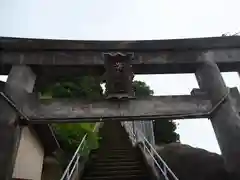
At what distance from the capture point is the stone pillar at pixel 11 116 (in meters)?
4.52

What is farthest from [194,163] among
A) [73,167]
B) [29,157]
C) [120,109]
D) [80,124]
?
[29,157]

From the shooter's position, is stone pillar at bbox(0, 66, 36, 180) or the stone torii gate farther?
the stone torii gate

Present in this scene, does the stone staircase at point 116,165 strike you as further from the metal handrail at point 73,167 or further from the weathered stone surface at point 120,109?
the weathered stone surface at point 120,109

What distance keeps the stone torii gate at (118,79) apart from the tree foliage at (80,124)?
1.83 feet

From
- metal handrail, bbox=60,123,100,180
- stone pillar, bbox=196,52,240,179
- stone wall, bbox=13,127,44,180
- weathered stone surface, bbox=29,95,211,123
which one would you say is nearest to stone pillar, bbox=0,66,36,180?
weathered stone surface, bbox=29,95,211,123

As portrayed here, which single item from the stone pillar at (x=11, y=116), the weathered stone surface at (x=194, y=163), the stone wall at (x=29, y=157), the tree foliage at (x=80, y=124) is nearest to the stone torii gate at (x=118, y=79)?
the stone pillar at (x=11, y=116)

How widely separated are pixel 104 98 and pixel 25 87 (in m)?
1.49

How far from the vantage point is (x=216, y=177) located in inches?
241

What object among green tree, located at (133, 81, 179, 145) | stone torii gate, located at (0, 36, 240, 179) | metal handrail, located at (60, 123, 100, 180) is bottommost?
metal handrail, located at (60, 123, 100, 180)

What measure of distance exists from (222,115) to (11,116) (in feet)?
12.2

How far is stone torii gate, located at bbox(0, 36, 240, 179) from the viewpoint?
503 centimetres

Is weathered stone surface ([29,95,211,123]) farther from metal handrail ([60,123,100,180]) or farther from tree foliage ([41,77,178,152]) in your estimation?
metal handrail ([60,123,100,180])

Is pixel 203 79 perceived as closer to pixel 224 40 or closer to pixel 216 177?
pixel 224 40

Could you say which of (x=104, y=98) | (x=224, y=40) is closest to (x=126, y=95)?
(x=104, y=98)
